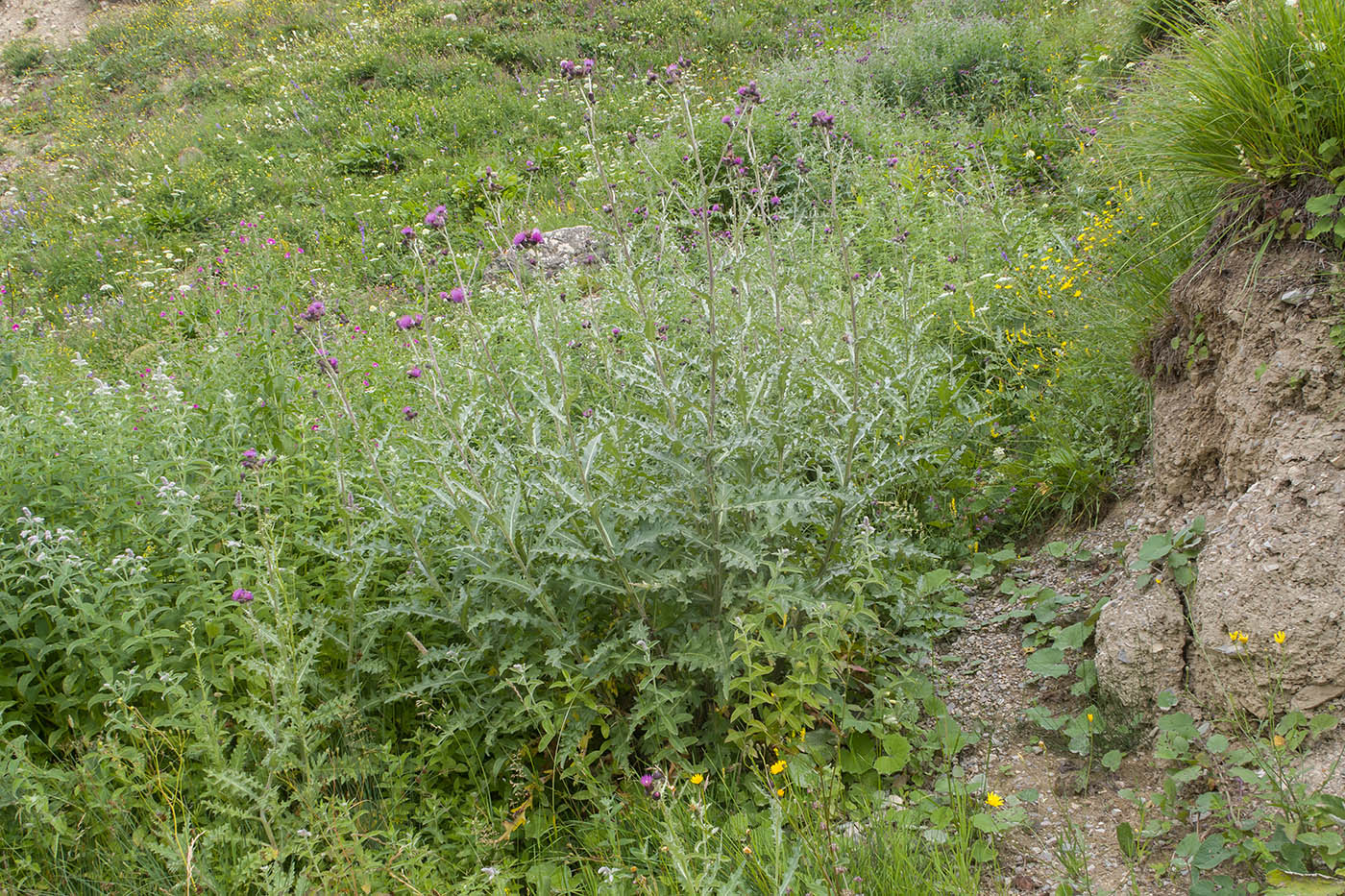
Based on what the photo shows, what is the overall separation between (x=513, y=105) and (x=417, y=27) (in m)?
4.75

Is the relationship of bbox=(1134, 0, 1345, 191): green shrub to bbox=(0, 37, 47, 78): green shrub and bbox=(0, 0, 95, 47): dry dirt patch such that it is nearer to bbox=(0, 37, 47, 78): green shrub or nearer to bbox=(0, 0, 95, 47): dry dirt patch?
bbox=(0, 37, 47, 78): green shrub

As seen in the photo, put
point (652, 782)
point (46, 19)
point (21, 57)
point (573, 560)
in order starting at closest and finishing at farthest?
point (652, 782), point (573, 560), point (21, 57), point (46, 19)

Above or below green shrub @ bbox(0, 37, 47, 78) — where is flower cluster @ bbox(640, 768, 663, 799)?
above

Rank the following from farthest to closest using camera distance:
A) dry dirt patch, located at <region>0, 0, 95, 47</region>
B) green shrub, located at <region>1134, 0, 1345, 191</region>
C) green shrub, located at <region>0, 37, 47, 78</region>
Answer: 1. dry dirt patch, located at <region>0, 0, 95, 47</region>
2. green shrub, located at <region>0, 37, 47, 78</region>
3. green shrub, located at <region>1134, 0, 1345, 191</region>

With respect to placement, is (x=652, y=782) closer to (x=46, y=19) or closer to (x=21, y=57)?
(x=21, y=57)

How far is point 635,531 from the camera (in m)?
2.73

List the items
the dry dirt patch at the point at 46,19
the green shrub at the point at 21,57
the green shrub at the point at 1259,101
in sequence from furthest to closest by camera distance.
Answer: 1. the dry dirt patch at the point at 46,19
2. the green shrub at the point at 21,57
3. the green shrub at the point at 1259,101

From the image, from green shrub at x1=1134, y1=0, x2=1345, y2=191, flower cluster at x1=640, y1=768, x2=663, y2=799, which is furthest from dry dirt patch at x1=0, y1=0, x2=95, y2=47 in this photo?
green shrub at x1=1134, y1=0, x2=1345, y2=191

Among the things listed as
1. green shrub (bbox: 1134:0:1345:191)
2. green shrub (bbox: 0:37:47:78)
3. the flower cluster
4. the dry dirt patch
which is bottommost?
green shrub (bbox: 0:37:47:78)

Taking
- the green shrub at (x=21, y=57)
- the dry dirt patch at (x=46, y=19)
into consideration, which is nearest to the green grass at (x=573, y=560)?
the green shrub at (x=21, y=57)

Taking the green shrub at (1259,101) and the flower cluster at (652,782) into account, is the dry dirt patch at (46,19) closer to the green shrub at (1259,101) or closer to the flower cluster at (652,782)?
the flower cluster at (652,782)

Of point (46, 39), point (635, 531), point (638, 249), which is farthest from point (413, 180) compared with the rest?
point (46, 39)

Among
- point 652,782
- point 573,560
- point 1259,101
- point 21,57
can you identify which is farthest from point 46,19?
point 1259,101

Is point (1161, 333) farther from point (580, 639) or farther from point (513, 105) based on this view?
point (513, 105)
